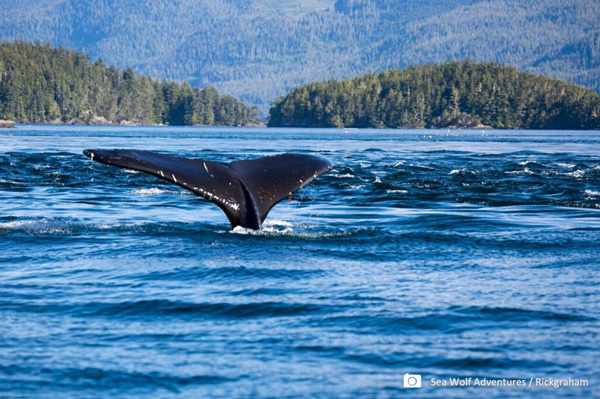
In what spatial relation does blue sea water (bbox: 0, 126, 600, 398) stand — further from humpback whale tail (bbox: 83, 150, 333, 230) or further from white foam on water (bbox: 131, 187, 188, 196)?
white foam on water (bbox: 131, 187, 188, 196)

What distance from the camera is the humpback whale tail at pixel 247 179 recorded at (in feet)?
35.2

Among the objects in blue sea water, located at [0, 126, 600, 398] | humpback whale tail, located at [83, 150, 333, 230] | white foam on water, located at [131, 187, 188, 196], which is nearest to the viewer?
blue sea water, located at [0, 126, 600, 398]

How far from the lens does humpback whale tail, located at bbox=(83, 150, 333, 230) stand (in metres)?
10.7

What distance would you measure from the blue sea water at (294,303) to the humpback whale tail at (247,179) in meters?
0.56

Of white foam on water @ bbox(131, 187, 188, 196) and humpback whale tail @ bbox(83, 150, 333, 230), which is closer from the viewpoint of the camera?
humpback whale tail @ bbox(83, 150, 333, 230)

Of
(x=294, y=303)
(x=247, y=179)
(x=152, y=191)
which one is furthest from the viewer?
(x=152, y=191)

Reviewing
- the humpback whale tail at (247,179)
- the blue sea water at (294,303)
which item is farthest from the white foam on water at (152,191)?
the humpback whale tail at (247,179)

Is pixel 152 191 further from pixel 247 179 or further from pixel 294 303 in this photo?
pixel 294 303

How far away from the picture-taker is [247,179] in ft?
38.0

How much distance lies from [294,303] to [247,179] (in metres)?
3.27

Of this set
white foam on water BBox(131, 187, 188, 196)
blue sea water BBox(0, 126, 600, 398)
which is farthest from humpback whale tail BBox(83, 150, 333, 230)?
white foam on water BBox(131, 187, 188, 196)

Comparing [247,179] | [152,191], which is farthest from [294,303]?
[152,191]

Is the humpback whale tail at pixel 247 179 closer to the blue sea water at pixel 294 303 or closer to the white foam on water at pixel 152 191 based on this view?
the blue sea water at pixel 294 303

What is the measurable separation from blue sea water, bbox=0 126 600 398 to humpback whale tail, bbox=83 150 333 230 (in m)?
0.56
